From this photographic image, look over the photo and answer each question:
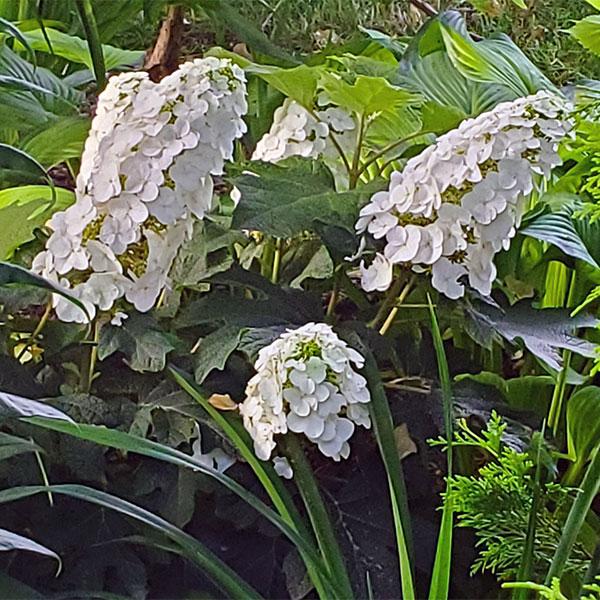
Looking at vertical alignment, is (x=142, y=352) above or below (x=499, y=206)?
below

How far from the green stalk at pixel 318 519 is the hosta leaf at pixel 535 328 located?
148 millimetres

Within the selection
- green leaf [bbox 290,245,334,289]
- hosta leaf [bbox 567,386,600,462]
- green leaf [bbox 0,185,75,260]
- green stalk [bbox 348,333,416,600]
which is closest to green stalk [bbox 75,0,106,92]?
green leaf [bbox 0,185,75,260]

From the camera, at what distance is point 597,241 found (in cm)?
71

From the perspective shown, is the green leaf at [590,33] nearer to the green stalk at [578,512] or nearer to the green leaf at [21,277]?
the green stalk at [578,512]

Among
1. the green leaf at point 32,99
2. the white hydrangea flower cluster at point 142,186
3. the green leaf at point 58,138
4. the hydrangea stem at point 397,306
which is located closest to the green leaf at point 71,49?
the green leaf at point 32,99

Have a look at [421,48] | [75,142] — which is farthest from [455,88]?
[75,142]

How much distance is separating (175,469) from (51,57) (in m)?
0.53

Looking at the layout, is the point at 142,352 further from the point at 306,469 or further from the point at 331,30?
the point at 331,30

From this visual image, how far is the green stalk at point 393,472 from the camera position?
483 mm

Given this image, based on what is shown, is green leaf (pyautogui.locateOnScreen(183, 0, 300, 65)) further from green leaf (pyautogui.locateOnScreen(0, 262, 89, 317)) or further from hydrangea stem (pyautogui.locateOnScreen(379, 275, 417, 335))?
green leaf (pyautogui.locateOnScreen(0, 262, 89, 317))

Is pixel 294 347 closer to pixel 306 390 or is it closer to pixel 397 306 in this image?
pixel 306 390

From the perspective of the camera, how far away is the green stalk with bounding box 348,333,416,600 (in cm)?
48

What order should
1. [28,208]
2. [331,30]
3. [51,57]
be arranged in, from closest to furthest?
1. [28,208]
2. [51,57]
3. [331,30]

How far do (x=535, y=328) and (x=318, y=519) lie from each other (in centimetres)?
21
